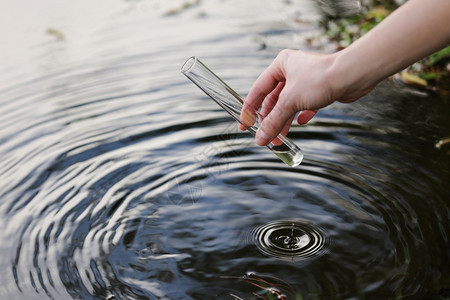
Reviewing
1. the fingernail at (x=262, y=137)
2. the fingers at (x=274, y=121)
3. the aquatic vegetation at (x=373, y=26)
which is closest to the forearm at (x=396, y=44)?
the fingers at (x=274, y=121)

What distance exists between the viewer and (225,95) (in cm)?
246

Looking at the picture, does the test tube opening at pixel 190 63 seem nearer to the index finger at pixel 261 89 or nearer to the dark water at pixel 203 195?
the index finger at pixel 261 89

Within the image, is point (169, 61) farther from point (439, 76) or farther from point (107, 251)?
point (107, 251)

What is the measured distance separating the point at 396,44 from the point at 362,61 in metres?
0.13

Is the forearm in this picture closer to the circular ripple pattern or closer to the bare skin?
the bare skin

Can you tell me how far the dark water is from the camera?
2500mm

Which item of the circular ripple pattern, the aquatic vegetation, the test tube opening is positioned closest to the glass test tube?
the test tube opening

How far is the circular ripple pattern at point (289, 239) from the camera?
2.63m

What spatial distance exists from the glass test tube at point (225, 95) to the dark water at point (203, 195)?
49 cm

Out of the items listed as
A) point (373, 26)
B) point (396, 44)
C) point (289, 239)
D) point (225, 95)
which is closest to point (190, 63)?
point (225, 95)

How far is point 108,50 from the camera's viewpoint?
225 inches

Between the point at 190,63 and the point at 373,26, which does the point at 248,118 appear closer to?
the point at 190,63

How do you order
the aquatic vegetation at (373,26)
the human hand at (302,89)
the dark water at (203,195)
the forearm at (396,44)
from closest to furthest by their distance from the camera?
the forearm at (396,44) → the human hand at (302,89) → the dark water at (203,195) → the aquatic vegetation at (373,26)

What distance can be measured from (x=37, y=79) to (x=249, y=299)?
11.6 ft
